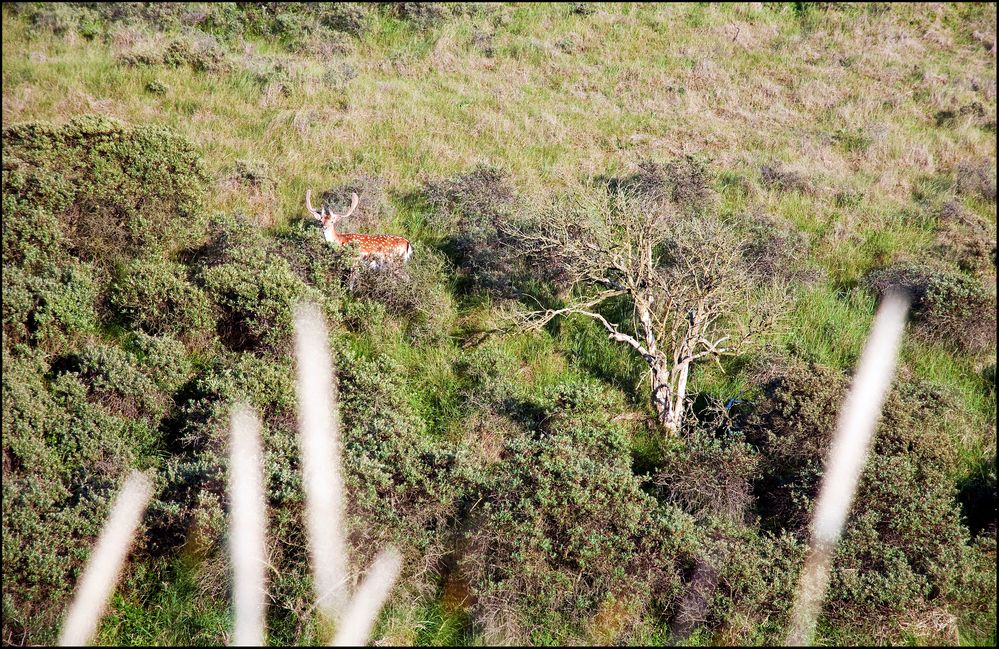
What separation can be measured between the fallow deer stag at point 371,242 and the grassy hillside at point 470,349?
353 mm

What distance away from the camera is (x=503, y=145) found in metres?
16.2

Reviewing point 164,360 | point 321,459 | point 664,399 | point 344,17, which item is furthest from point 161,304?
point 344,17

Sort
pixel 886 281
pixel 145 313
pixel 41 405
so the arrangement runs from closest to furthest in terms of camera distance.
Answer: pixel 41 405 < pixel 145 313 < pixel 886 281

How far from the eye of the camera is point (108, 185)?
36.2ft

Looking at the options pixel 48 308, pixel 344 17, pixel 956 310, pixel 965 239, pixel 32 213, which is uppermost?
pixel 344 17

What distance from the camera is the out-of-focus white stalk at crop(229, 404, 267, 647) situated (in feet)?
20.4

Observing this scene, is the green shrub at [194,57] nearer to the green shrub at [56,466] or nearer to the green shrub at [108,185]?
the green shrub at [108,185]

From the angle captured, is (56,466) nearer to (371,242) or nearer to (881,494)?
(371,242)

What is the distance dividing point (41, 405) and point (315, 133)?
9125 mm

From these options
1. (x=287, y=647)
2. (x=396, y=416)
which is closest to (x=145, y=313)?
(x=396, y=416)

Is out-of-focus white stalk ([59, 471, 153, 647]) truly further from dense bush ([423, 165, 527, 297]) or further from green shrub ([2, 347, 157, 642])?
A: dense bush ([423, 165, 527, 297])

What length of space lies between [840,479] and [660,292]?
3.47 m

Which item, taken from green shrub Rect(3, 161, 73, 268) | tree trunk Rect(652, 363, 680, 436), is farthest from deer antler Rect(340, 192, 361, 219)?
tree trunk Rect(652, 363, 680, 436)

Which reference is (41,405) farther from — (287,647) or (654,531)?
(654,531)
